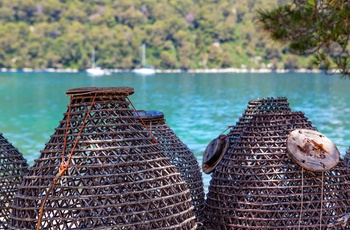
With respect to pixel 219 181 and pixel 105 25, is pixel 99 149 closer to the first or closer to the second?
pixel 219 181

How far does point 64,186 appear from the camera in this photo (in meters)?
4.05

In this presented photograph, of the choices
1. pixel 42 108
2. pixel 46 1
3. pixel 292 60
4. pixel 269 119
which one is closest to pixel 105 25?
pixel 46 1

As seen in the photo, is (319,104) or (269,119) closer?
(269,119)

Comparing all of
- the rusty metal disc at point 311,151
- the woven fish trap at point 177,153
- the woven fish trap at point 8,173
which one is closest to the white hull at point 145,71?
the woven fish trap at point 177,153

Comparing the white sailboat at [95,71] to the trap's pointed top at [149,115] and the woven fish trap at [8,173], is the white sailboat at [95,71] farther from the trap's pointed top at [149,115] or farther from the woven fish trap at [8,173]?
the woven fish trap at [8,173]

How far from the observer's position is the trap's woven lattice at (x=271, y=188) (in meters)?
4.89

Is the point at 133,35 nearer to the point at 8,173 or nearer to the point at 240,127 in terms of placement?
the point at 240,127

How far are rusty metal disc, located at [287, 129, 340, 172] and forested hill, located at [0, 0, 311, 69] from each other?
10374 centimetres

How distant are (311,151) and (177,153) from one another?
4.66 feet

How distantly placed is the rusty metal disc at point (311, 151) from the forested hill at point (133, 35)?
340 feet

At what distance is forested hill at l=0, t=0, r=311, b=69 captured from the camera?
362 ft

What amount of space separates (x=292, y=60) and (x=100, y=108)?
11381 cm

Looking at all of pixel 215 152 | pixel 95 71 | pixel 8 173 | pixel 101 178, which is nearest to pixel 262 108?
pixel 215 152

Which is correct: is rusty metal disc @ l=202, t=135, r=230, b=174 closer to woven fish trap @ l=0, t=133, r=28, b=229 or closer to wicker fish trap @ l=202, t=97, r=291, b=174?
wicker fish trap @ l=202, t=97, r=291, b=174
